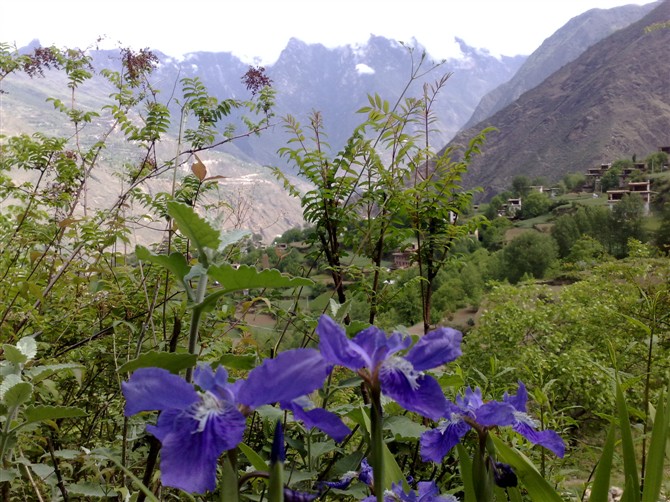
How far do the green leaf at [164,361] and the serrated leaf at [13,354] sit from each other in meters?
0.44

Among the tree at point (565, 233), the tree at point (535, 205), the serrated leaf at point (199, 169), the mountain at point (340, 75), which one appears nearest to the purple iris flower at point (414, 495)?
the serrated leaf at point (199, 169)

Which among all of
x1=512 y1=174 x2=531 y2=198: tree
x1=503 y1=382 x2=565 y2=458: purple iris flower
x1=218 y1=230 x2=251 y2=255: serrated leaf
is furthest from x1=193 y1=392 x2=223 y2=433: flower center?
x1=512 y1=174 x2=531 y2=198: tree

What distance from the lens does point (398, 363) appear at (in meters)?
0.57

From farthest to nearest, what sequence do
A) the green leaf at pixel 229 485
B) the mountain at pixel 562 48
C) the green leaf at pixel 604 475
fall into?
the mountain at pixel 562 48 < the green leaf at pixel 604 475 < the green leaf at pixel 229 485

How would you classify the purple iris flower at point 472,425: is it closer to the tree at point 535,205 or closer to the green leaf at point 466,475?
the green leaf at point 466,475

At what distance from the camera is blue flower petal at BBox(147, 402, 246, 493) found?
49 centimetres

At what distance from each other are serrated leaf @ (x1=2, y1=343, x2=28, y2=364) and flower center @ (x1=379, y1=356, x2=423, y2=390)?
0.70 metres

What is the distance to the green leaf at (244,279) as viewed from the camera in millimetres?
549

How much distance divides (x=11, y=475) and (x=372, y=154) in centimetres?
204

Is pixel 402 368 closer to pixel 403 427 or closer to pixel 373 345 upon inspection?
pixel 373 345

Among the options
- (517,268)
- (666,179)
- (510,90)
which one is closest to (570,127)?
(666,179)

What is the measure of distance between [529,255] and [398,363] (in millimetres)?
40303

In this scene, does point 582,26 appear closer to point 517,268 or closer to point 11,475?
point 517,268

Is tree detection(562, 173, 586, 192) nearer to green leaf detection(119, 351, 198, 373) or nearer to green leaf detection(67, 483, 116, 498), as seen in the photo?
green leaf detection(67, 483, 116, 498)
